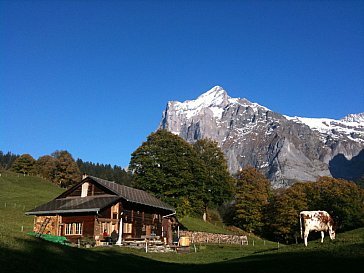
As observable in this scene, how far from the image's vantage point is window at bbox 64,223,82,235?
39406 millimetres

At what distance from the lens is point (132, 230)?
4253 centimetres

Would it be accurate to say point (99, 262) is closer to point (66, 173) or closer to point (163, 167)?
point (163, 167)

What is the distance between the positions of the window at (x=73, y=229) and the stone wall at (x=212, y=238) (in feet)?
67.6

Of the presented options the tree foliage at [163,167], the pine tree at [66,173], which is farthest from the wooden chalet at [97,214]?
the pine tree at [66,173]

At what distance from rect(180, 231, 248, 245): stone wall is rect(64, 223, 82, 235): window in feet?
67.6

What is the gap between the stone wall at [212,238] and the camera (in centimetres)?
5816

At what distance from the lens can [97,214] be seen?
38375 millimetres

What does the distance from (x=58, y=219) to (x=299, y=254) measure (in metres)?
28.0

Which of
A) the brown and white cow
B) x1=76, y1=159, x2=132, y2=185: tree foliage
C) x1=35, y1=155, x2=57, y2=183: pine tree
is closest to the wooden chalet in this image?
the brown and white cow

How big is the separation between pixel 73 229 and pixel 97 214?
357cm

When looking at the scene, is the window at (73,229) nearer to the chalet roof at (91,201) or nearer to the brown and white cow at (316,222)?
the chalet roof at (91,201)

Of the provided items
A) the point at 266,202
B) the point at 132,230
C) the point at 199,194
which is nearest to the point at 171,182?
the point at 199,194

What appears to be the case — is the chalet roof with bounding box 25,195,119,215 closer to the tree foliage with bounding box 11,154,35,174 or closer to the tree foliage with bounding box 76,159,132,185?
the tree foliage with bounding box 11,154,35,174

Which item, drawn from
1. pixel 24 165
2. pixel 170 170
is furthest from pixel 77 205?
pixel 24 165
